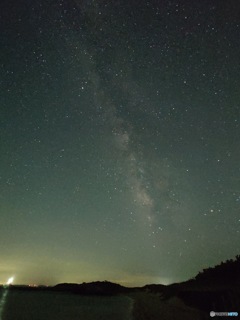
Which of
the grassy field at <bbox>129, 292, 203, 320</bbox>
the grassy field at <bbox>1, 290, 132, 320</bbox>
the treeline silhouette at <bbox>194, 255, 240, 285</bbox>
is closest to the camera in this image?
the treeline silhouette at <bbox>194, 255, 240, 285</bbox>

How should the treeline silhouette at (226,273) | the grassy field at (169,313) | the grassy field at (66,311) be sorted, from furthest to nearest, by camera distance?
the grassy field at (66,311)
the grassy field at (169,313)
the treeline silhouette at (226,273)

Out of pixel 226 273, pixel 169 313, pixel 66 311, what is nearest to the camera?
pixel 226 273

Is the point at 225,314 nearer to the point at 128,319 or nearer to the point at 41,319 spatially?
the point at 128,319

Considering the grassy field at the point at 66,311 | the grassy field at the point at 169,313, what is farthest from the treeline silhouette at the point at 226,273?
the grassy field at the point at 66,311

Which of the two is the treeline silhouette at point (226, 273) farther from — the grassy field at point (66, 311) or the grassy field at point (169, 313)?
the grassy field at point (66, 311)

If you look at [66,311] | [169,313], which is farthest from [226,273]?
[66,311]

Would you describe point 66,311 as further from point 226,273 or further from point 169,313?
point 226,273

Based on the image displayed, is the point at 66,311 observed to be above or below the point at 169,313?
above

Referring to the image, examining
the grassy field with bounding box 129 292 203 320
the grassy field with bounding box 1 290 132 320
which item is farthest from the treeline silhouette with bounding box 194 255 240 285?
the grassy field with bounding box 1 290 132 320

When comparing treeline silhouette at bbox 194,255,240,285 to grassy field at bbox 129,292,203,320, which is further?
grassy field at bbox 129,292,203,320

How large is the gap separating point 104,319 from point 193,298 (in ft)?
48.3

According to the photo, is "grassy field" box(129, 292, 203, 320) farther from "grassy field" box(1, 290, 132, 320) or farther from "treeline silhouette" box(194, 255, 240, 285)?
"treeline silhouette" box(194, 255, 240, 285)

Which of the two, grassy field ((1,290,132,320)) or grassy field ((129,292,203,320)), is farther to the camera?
grassy field ((1,290,132,320))

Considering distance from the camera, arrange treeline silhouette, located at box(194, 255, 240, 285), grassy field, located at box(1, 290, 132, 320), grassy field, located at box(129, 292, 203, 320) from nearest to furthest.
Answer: treeline silhouette, located at box(194, 255, 240, 285) → grassy field, located at box(129, 292, 203, 320) → grassy field, located at box(1, 290, 132, 320)
